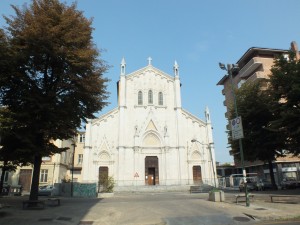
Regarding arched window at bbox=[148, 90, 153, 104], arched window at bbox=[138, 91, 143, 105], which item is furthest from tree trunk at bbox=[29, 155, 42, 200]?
arched window at bbox=[148, 90, 153, 104]

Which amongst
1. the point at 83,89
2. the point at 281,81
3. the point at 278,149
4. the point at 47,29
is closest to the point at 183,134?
the point at 278,149

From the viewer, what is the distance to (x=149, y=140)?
4394cm

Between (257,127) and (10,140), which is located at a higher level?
(257,127)

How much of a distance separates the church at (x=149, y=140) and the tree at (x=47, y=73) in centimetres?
2216

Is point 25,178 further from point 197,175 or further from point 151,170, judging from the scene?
point 197,175

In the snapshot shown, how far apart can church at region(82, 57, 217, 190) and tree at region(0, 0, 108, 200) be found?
22.2 m

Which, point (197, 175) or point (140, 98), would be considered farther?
point (140, 98)

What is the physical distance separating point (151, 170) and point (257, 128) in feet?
59.2

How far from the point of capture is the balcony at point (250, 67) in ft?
163

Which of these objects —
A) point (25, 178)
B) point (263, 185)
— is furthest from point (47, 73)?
point (25, 178)

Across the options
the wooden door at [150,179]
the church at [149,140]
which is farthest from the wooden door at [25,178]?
the wooden door at [150,179]

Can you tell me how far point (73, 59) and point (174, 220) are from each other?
11750 millimetres

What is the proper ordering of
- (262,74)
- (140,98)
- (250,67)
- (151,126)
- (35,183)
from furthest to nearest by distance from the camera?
1. (250,67)
2. (262,74)
3. (140,98)
4. (151,126)
5. (35,183)

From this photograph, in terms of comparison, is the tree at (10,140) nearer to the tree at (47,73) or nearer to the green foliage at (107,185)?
the tree at (47,73)
